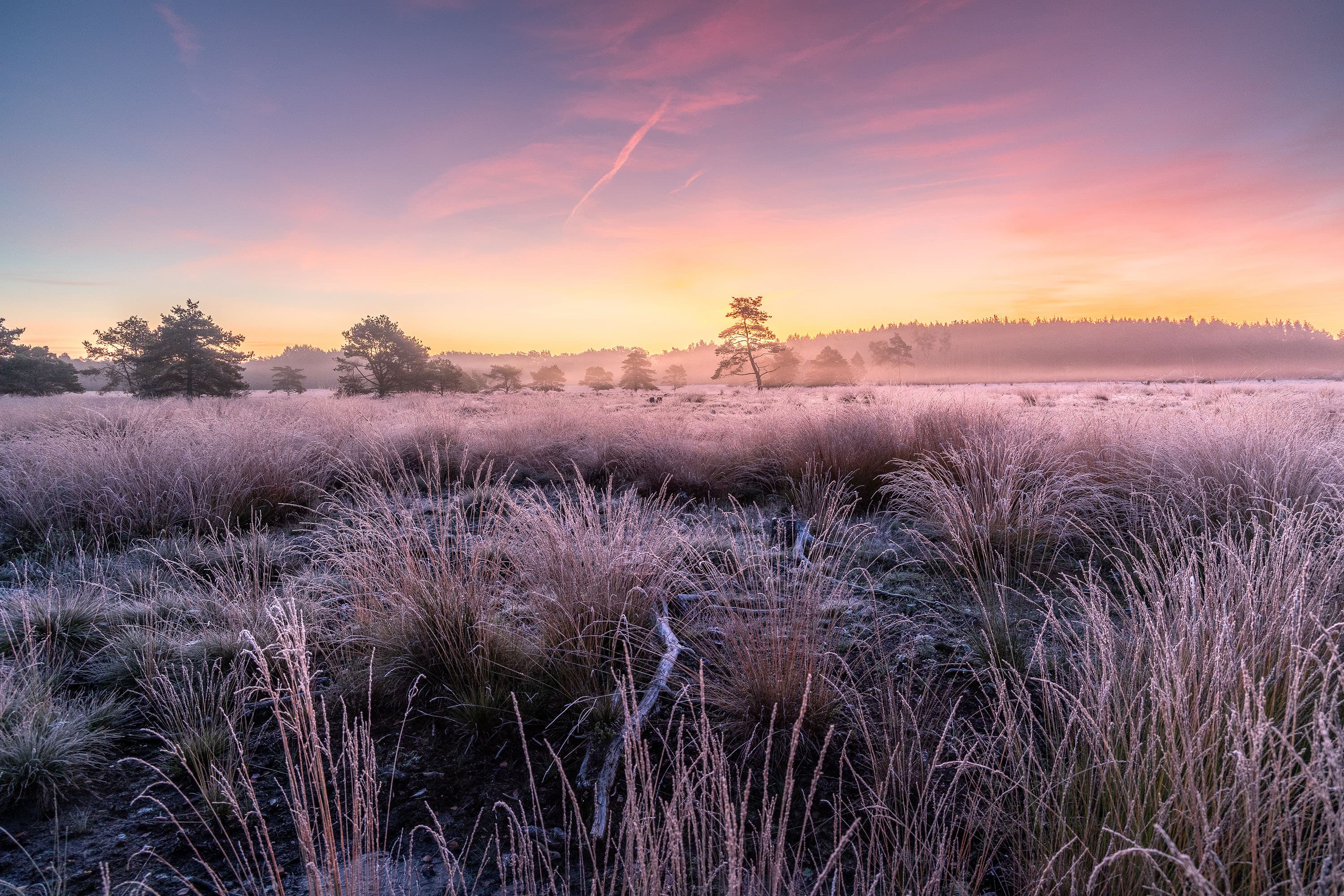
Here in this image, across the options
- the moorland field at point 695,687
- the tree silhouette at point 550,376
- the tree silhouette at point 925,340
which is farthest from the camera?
the tree silhouette at point 925,340

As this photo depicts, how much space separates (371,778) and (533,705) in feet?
3.84

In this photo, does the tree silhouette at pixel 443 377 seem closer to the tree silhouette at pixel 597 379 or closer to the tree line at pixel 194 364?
the tree line at pixel 194 364

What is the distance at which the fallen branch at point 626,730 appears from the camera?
6.43 feet

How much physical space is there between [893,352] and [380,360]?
209 feet

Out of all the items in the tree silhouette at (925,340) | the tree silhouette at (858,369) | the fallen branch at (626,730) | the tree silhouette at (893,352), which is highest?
the tree silhouette at (925,340)

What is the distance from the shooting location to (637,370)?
174 feet

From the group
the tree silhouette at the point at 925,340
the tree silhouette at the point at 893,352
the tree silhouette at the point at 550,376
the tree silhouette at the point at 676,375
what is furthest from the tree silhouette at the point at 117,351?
the tree silhouette at the point at 925,340

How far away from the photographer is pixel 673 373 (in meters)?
70.8

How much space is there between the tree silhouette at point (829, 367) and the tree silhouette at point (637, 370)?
1562 cm

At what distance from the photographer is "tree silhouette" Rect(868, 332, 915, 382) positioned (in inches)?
2869

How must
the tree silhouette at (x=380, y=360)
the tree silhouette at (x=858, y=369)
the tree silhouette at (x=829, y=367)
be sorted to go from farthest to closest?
1. the tree silhouette at (x=858, y=369)
2. the tree silhouette at (x=829, y=367)
3. the tree silhouette at (x=380, y=360)

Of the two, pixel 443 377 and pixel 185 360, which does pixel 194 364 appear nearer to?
pixel 185 360

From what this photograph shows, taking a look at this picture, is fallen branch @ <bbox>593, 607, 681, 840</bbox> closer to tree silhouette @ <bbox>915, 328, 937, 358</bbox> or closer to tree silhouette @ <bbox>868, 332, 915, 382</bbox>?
tree silhouette @ <bbox>868, 332, 915, 382</bbox>

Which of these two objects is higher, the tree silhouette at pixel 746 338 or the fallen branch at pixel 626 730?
the tree silhouette at pixel 746 338
